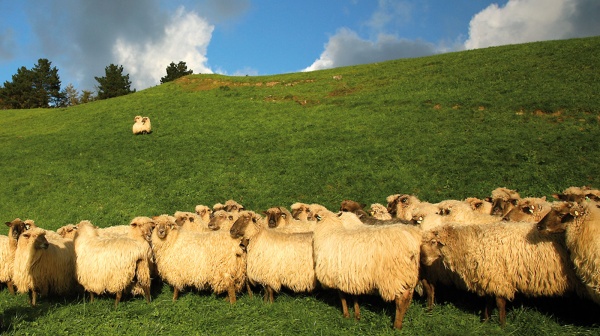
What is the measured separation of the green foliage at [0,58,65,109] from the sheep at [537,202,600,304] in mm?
90810

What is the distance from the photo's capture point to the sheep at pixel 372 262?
738 centimetres

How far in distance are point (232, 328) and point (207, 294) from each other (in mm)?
2448

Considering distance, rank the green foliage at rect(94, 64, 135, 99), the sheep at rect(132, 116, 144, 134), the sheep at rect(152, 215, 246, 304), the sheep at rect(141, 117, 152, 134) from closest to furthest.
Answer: the sheep at rect(152, 215, 246, 304) → the sheep at rect(132, 116, 144, 134) → the sheep at rect(141, 117, 152, 134) → the green foliage at rect(94, 64, 135, 99)

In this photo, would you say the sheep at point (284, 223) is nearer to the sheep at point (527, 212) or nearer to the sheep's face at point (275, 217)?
the sheep's face at point (275, 217)

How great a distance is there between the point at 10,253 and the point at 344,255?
9.12m

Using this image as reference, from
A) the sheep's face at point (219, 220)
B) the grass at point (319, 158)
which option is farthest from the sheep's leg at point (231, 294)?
the sheep's face at point (219, 220)

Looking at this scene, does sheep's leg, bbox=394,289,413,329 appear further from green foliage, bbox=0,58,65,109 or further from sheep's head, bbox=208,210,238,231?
green foliage, bbox=0,58,65,109

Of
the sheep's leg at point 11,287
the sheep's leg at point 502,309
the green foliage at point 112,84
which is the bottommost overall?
the sheep's leg at point 502,309

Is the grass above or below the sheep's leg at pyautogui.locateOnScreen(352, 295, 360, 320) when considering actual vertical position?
above

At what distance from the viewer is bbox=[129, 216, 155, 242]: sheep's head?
10.5 metres

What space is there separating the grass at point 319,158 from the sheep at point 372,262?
26.4 inches

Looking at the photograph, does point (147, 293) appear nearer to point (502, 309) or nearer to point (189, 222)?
point (189, 222)

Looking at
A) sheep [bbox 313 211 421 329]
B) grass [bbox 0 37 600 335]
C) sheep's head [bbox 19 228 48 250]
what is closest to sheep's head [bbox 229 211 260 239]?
grass [bbox 0 37 600 335]

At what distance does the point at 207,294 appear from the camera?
33.0ft
